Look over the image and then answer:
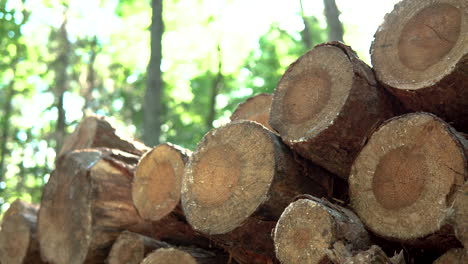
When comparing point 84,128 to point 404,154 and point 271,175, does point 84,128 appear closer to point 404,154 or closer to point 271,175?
point 271,175

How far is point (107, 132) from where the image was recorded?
4.38 meters

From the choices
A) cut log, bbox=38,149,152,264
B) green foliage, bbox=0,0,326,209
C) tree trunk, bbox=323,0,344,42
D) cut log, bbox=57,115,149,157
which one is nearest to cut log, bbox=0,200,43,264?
cut log, bbox=38,149,152,264

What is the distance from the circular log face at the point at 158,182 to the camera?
3174mm

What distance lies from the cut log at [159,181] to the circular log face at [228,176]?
38cm

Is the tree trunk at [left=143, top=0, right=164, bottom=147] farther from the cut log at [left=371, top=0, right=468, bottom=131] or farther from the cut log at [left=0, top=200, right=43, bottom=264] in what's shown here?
the cut log at [left=371, top=0, right=468, bottom=131]

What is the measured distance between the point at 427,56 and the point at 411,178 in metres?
0.62

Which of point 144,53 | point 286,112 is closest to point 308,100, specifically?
point 286,112

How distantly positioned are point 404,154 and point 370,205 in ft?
0.92

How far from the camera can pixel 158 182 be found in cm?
326

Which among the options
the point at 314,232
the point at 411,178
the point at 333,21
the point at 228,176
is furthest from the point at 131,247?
the point at 333,21

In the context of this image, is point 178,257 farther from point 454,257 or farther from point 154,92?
point 154,92

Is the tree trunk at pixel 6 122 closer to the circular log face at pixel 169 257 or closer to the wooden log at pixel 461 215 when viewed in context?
the circular log face at pixel 169 257

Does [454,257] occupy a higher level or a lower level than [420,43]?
lower

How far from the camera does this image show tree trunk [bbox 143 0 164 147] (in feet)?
24.2
